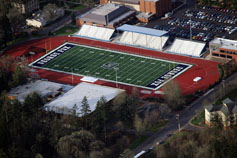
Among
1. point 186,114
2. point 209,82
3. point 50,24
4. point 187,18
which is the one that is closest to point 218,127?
point 186,114

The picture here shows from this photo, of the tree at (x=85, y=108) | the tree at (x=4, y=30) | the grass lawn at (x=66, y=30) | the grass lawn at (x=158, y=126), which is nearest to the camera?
the grass lawn at (x=158, y=126)

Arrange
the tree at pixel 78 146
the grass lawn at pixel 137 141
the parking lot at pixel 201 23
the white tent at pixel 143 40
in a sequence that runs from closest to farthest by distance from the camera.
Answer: the tree at pixel 78 146
the grass lawn at pixel 137 141
the white tent at pixel 143 40
the parking lot at pixel 201 23

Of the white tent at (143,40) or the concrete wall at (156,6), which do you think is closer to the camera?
the white tent at (143,40)

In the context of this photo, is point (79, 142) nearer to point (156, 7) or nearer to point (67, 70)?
point (67, 70)

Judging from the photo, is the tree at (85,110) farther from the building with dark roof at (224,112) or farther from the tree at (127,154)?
the building with dark roof at (224,112)

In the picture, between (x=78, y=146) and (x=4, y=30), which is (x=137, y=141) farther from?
(x=4, y=30)

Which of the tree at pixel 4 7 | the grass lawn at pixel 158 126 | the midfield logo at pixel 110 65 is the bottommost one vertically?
the grass lawn at pixel 158 126

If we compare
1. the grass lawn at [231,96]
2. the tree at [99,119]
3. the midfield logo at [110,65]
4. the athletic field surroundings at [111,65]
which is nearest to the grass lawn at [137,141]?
the tree at [99,119]
